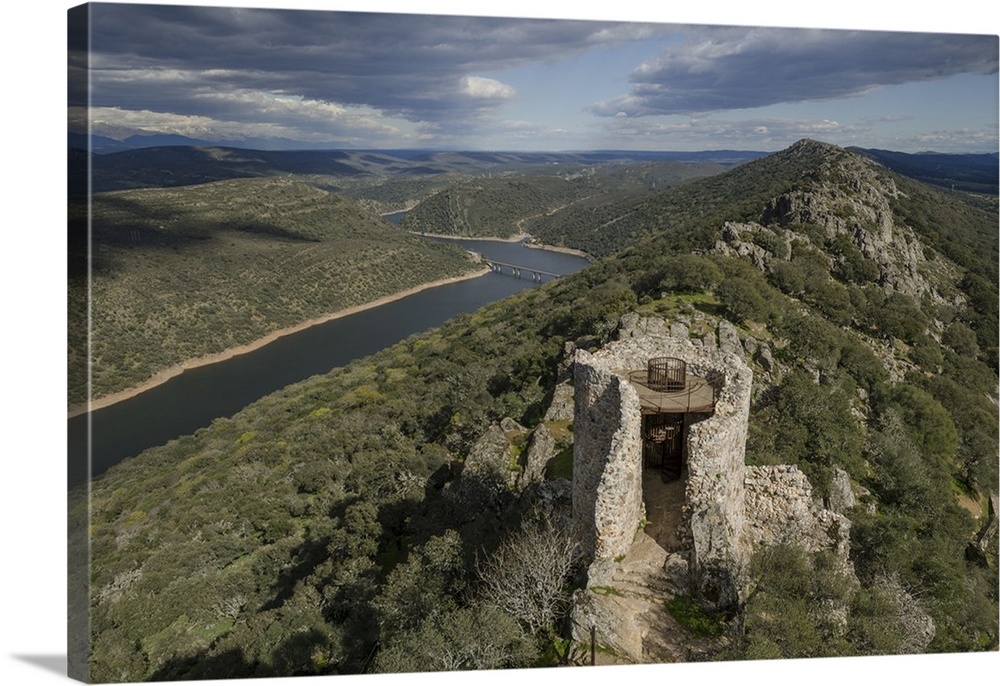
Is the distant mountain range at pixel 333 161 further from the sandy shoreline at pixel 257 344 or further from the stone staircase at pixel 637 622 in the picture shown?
the sandy shoreline at pixel 257 344

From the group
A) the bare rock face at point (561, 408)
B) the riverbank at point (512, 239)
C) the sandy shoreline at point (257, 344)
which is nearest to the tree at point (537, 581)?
the bare rock face at point (561, 408)

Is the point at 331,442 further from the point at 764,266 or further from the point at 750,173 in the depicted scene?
the point at 750,173

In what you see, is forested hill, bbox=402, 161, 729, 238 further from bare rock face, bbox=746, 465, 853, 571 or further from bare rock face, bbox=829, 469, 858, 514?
bare rock face, bbox=746, 465, 853, 571

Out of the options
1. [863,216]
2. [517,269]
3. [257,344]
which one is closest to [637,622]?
[863,216]

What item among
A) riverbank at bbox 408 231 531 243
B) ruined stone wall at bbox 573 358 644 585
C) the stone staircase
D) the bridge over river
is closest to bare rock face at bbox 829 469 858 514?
ruined stone wall at bbox 573 358 644 585

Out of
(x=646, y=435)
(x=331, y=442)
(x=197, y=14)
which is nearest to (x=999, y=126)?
(x=646, y=435)

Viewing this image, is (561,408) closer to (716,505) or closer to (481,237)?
(716,505)
